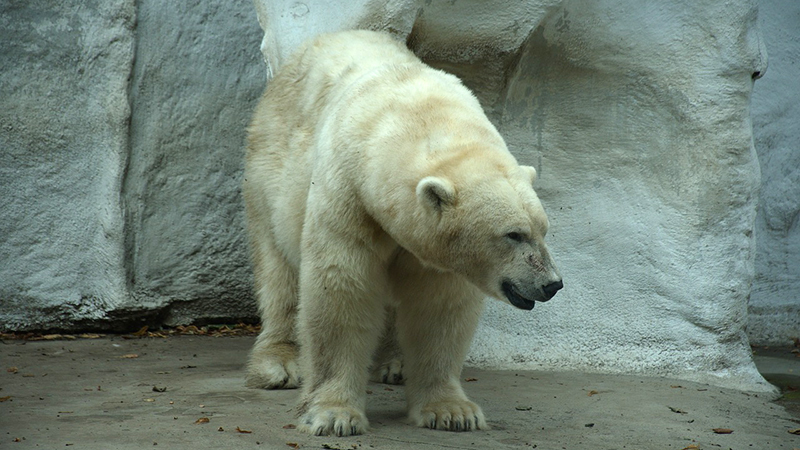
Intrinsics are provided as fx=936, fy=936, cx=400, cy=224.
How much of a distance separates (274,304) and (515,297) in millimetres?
2086

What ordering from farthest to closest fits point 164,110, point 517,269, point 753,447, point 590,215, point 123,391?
point 164,110 → point 590,215 → point 123,391 → point 753,447 → point 517,269

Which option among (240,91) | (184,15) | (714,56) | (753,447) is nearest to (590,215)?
(714,56)

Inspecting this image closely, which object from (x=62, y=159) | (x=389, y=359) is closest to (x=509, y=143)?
(x=389, y=359)

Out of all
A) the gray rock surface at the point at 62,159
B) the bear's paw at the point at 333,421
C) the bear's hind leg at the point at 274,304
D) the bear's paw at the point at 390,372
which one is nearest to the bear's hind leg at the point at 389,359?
the bear's paw at the point at 390,372

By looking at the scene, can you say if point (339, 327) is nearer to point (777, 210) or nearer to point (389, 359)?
point (389, 359)

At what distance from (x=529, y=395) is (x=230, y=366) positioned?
1.86 meters

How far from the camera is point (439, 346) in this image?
4410mm

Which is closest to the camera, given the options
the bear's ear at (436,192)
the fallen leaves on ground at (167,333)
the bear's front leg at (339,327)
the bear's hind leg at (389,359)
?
the bear's ear at (436,192)

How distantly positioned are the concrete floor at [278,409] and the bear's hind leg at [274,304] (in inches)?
9.3

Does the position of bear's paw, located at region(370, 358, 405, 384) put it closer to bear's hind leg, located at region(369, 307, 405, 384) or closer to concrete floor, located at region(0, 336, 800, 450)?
bear's hind leg, located at region(369, 307, 405, 384)

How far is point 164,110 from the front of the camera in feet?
22.1

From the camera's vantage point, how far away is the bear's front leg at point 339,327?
13.6 feet

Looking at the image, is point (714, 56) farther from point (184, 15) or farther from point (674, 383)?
point (184, 15)

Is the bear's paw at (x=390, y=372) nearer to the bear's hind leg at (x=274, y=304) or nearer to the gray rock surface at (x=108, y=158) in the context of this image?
the bear's hind leg at (x=274, y=304)
